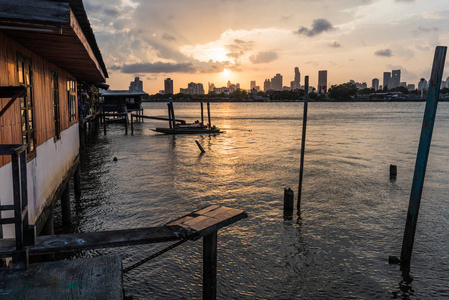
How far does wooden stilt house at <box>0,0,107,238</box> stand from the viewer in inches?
179

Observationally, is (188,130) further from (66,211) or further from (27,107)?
(27,107)

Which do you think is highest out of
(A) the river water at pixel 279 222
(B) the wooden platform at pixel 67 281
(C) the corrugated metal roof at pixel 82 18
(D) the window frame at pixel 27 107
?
(C) the corrugated metal roof at pixel 82 18

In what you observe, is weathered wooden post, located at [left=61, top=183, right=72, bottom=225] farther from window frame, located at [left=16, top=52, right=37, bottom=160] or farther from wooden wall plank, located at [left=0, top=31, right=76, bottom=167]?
window frame, located at [left=16, top=52, right=37, bottom=160]

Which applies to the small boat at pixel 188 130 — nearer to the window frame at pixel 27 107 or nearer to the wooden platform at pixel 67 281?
the window frame at pixel 27 107

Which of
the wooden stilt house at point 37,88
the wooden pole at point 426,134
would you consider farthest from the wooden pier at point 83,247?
the wooden pole at point 426,134

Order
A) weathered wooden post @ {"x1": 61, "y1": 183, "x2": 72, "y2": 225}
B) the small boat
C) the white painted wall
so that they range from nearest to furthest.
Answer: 1. the white painted wall
2. weathered wooden post @ {"x1": 61, "y1": 183, "x2": 72, "y2": 225}
3. the small boat

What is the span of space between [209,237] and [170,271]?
11.9 ft

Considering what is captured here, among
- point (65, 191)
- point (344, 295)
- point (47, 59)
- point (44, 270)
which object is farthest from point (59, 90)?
point (344, 295)

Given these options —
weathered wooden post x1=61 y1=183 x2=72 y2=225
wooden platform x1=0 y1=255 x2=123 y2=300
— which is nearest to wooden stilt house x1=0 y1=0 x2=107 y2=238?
weathered wooden post x1=61 y1=183 x2=72 y2=225

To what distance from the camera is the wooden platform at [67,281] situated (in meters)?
3.33

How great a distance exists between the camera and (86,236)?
4.20 m

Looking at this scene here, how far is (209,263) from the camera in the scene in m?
5.25

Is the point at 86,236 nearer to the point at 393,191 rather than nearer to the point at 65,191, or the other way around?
the point at 65,191

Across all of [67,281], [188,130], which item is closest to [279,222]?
[67,281]
